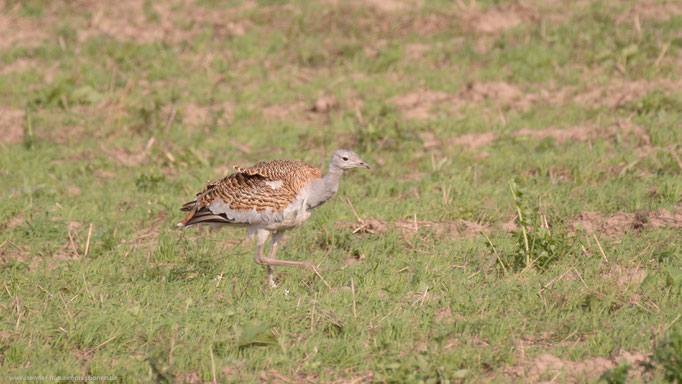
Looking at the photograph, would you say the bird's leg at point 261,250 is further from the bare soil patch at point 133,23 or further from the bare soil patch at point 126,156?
the bare soil patch at point 133,23

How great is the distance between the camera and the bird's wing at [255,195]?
276 inches

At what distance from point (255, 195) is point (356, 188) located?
2.75 meters

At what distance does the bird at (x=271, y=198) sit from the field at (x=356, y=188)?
0.42 metres

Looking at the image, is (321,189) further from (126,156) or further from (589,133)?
(589,133)

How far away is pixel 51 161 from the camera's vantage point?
10.9m

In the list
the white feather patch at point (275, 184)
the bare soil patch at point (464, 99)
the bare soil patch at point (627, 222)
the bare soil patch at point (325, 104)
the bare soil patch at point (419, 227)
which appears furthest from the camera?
the bare soil patch at point (325, 104)

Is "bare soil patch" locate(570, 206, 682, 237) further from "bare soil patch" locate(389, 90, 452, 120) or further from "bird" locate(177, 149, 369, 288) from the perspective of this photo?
"bare soil patch" locate(389, 90, 452, 120)

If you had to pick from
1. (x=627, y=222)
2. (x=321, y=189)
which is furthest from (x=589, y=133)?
(x=321, y=189)

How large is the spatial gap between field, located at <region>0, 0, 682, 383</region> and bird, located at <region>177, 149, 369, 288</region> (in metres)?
0.42

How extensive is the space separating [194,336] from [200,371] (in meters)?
0.47

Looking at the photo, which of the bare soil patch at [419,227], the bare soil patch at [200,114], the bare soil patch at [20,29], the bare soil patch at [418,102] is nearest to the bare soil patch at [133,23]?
the bare soil patch at [20,29]

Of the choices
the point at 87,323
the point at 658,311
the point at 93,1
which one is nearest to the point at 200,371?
the point at 87,323

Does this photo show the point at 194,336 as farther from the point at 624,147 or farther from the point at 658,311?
the point at 624,147

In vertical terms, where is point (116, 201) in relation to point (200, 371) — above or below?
below
